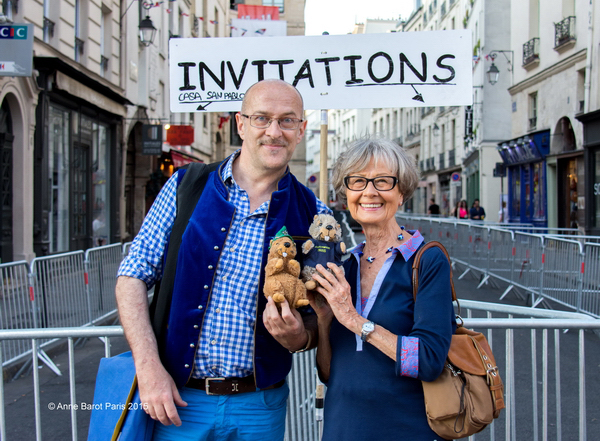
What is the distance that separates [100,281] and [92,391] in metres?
2.50

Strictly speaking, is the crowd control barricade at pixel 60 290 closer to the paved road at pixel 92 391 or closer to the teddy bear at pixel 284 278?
the paved road at pixel 92 391

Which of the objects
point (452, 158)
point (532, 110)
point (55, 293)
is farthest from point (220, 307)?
point (452, 158)

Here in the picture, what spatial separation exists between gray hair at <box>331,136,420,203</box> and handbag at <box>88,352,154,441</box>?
1084mm

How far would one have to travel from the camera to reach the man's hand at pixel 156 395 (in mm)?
1907

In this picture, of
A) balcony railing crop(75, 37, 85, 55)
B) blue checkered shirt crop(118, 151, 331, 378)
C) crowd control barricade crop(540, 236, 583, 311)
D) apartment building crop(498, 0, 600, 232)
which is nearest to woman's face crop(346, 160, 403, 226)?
blue checkered shirt crop(118, 151, 331, 378)

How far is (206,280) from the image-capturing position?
205 cm

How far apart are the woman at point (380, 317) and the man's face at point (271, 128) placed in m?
0.24

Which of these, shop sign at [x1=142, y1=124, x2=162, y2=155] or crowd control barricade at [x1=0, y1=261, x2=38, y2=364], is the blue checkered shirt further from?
shop sign at [x1=142, y1=124, x2=162, y2=155]

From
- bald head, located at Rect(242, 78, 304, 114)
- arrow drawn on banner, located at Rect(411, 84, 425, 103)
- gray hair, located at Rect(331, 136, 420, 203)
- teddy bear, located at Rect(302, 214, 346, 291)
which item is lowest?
teddy bear, located at Rect(302, 214, 346, 291)

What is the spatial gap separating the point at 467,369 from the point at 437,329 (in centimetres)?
23

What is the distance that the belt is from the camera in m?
2.06

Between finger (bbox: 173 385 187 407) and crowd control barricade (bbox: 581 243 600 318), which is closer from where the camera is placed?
finger (bbox: 173 385 187 407)

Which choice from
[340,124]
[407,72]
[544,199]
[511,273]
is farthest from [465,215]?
[340,124]

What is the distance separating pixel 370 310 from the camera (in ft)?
6.48
